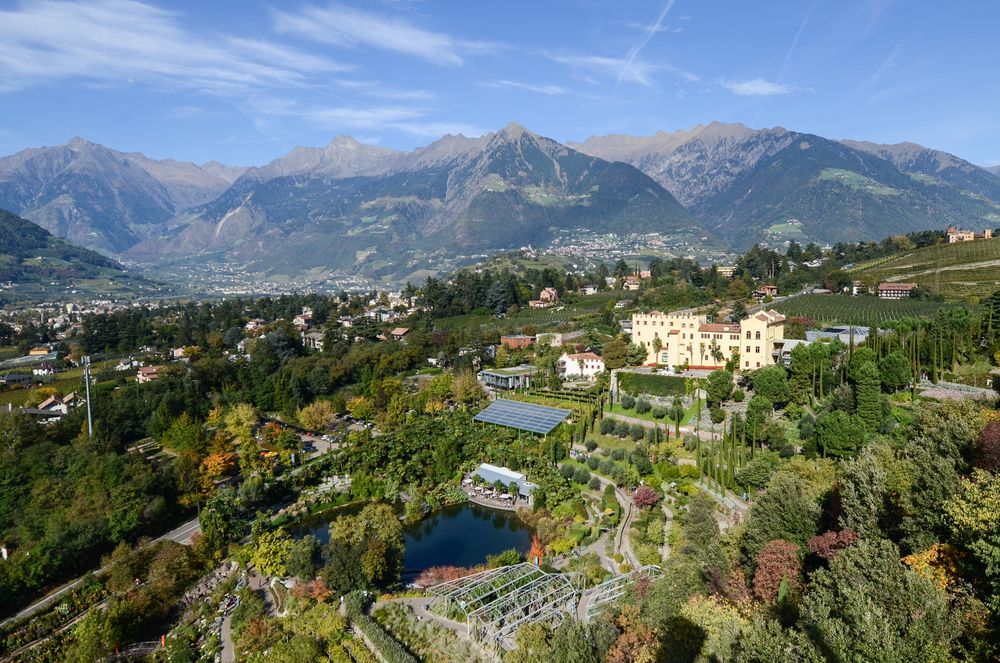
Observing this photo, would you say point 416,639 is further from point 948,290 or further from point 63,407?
point 948,290

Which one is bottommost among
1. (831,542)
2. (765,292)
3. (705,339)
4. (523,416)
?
(523,416)

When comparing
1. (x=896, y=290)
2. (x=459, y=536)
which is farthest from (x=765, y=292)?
(x=459, y=536)

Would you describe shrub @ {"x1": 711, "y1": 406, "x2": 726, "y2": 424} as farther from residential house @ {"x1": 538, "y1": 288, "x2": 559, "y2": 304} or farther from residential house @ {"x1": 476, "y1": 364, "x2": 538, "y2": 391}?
residential house @ {"x1": 538, "y1": 288, "x2": 559, "y2": 304}

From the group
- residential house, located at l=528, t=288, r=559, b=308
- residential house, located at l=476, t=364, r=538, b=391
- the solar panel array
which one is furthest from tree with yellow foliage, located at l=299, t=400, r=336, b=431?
residential house, located at l=528, t=288, r=559, b=308

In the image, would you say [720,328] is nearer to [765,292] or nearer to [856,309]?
[856,309]

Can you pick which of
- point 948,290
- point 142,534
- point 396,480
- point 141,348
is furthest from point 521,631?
point 141,348

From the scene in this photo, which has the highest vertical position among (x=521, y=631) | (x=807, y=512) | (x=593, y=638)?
(x=807, y=512)

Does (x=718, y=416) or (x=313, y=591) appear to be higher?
(x=718, y=416)
